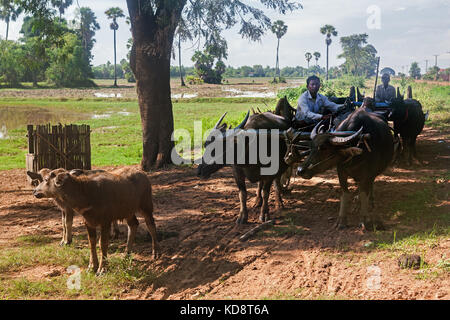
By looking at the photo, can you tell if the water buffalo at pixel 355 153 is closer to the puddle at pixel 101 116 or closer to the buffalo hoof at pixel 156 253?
the buffalo hoof at pixel 156 253

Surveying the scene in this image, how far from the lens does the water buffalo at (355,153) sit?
22.1 ft

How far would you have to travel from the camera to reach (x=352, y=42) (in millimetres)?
83375

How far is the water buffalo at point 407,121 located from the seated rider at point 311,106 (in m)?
2.90

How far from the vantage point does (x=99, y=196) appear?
6.12m

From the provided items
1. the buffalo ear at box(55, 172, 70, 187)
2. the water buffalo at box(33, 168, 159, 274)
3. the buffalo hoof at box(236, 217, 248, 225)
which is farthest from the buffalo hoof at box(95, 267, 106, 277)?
the buffalo hoof at box(236, 217, 248, 225)

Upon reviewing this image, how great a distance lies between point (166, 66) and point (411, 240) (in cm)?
928

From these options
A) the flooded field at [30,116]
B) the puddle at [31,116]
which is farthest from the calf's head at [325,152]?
the puddle at [31,116]

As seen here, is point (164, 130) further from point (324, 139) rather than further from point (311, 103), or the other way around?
point (324, 139)

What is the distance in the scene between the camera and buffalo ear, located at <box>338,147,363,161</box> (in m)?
6.50

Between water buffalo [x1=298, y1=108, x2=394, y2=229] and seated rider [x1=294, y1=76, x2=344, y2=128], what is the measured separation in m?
0.56

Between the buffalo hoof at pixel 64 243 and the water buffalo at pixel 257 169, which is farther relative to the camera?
the water buffalo at pixel 257 169

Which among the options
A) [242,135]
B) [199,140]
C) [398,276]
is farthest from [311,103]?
[199,140]

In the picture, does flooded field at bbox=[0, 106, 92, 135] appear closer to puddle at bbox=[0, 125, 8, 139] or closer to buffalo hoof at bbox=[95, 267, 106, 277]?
puddle at bbox=[0, 125, 8, 139]

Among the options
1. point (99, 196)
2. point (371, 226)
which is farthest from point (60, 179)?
point (371, 226)
